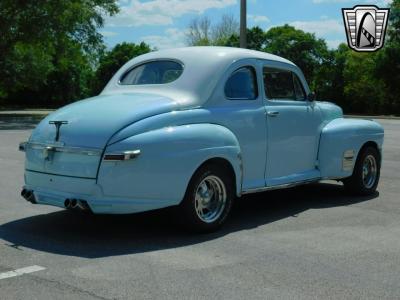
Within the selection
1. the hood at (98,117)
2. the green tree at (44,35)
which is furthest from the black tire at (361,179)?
the green tree at (44,35)

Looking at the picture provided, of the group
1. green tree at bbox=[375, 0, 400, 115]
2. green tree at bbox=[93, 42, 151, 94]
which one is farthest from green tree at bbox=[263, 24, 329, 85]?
green tree at bbox=[93, 42, 151, 94]

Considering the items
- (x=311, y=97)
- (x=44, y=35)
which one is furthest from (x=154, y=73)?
(x=44, y=35)

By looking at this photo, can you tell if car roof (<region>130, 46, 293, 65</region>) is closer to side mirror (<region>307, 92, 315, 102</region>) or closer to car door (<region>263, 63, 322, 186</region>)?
car door (<region>263, 63, 322, 186</region>)

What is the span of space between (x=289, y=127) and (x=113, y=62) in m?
72.2

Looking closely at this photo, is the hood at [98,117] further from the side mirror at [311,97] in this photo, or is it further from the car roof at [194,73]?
the side mirror at [311,97]

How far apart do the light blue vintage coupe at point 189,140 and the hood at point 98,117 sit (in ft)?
0.04

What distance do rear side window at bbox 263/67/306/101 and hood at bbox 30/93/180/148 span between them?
1.51 metres

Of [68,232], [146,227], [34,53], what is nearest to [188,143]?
[146,227]

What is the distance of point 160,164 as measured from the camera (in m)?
5.54

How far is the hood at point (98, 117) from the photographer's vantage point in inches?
218

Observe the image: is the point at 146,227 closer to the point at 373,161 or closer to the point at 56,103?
the point at 373,161

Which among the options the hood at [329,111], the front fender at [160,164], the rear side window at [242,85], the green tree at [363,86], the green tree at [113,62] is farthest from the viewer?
the green tree at [113,62]

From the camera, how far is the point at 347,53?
57.9 meters

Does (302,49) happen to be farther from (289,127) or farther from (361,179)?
(289,127)
